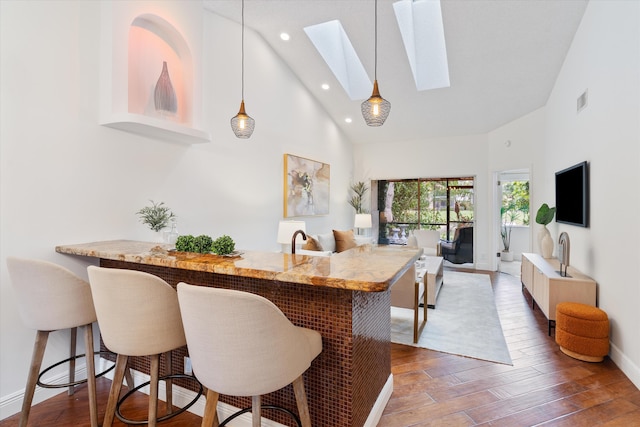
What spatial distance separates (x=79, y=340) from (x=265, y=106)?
3.53 metres

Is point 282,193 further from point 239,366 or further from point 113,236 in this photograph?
point 239,366

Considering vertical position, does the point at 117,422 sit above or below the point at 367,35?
below

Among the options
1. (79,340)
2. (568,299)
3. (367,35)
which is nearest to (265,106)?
(367,35)

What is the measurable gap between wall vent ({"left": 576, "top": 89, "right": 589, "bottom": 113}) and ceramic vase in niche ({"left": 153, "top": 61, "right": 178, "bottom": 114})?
4324 mm

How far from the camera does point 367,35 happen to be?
4363mm

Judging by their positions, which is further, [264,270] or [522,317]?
[522,317]

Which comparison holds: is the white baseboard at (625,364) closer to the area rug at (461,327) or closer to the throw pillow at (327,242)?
the area rug at (461,327)

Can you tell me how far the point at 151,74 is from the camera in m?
2.94

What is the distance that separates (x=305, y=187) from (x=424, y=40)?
2875mm

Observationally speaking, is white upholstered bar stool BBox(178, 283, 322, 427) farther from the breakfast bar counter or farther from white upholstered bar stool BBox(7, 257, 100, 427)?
white upholstered bar stool BBox(7, 257, 100, 427)

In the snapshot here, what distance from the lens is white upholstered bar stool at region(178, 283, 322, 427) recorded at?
1.20 metres

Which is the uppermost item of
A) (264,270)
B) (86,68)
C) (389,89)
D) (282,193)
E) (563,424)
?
(389,89)

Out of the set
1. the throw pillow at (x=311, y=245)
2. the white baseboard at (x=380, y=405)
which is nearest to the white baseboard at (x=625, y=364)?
the white baseboard at (x=380, y=405)

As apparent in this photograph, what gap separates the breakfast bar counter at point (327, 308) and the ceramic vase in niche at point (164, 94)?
4.87 ft
